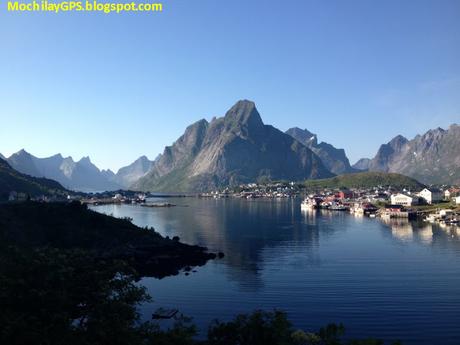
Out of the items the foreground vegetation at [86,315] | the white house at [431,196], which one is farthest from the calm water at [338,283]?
the white house at [431,196]

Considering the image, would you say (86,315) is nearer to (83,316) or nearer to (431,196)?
(83,316)

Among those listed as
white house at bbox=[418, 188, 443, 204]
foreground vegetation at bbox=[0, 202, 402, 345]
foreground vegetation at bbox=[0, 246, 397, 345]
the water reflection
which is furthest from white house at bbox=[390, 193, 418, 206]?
foreground vegetation at bbox=[0, 246, 397, 345]

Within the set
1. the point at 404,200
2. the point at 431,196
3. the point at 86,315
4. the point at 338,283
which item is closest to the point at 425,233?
the point at 338,283

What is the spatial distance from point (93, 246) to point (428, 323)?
52834 millimetres

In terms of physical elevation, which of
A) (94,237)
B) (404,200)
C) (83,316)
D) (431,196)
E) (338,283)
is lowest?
(338,283)

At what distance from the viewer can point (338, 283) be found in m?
53.0

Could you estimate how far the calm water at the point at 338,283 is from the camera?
3950cm

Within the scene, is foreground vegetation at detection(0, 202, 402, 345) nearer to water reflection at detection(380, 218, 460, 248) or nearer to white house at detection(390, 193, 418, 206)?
water reflection at detection(380, 218, 460, 248)

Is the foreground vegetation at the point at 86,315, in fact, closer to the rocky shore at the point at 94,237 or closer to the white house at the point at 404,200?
the rocky shore at the point at 94,237

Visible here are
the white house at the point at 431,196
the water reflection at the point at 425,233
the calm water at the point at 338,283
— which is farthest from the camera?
the white house at the point at 431,196

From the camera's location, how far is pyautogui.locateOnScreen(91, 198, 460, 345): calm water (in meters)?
39.5

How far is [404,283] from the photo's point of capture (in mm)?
52562

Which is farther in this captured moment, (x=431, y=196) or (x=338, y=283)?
(x=431, y=196)

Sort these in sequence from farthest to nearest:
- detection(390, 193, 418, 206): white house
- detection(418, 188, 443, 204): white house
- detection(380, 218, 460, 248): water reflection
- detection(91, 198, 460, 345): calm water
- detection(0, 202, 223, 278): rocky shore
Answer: detection(418, 188, 443, 204): white house, detection(390, 193, 418, 206): white house, detection(380, 218, 460, 248): water reflection, detection(0, 202, 223, 278): rocky shore, detection(91, 198, 460, 345): calm water
